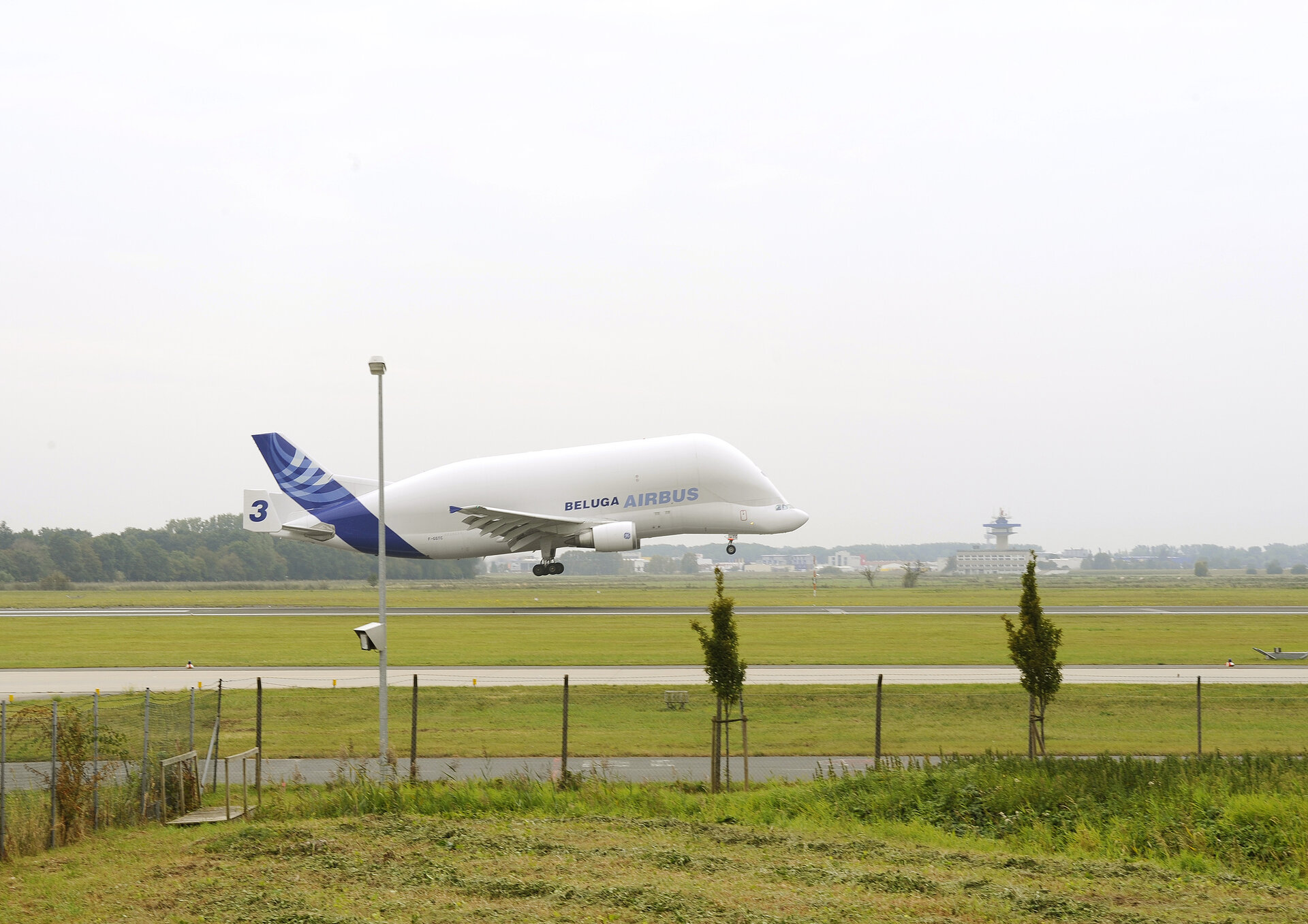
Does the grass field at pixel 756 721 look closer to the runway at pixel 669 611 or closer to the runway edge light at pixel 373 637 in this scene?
the runway edge light at pixel 373 637

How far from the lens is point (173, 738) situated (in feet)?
51.6

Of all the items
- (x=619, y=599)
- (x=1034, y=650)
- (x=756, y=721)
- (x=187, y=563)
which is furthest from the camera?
(x=187, y=563)

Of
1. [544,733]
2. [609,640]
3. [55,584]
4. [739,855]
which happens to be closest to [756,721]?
[544,733]

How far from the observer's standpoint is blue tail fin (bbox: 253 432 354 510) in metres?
51.2

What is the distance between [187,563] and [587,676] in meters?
113

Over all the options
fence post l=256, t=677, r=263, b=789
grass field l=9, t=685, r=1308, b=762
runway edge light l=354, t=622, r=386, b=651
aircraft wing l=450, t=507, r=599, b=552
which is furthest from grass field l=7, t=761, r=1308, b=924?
Result: aircraft wing l=450, t=507, r=599, b=552

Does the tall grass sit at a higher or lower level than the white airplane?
lower

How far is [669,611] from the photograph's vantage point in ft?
160

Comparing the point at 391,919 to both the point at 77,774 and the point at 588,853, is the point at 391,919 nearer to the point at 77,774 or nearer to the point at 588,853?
the point at 588,853

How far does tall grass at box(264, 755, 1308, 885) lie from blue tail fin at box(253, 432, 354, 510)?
37494mm

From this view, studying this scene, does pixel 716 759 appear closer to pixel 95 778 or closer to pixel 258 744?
pixel 258 744

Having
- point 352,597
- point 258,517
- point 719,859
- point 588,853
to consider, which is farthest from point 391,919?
point 352,597

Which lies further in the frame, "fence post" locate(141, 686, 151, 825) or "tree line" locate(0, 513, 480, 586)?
"tree line" locate(0, 513, 480, 586)

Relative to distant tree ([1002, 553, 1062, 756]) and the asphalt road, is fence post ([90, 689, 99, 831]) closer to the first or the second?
the asphalt road
